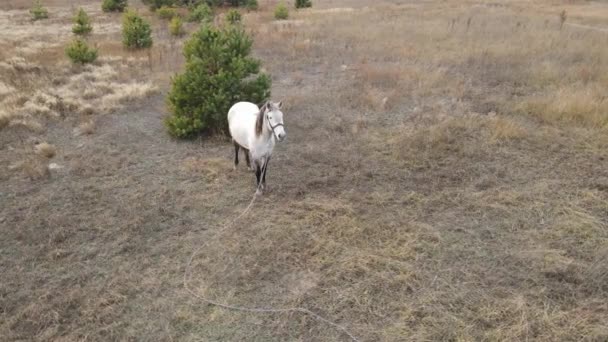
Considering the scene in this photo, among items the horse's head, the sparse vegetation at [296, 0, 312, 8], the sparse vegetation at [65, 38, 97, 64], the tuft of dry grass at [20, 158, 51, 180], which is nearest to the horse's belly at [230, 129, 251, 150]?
the horse's head

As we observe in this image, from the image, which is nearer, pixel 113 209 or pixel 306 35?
pixel 113 209

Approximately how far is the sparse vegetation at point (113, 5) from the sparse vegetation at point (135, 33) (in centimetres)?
1416

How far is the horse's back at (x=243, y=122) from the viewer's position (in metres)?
6.47

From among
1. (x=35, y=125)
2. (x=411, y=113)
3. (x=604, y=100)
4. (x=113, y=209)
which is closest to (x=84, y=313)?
(x=113, y=209)

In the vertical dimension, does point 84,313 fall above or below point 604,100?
below

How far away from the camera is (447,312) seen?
4.25 meters

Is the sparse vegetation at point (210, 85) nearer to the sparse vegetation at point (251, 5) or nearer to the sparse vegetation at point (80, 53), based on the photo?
the sparse vegetation at point (80, 53)

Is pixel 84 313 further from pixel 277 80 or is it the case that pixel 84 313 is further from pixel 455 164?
pixel 277 80

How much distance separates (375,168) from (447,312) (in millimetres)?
3526

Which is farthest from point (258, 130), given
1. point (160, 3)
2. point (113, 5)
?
point (113, 5)

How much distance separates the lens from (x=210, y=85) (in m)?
8.50

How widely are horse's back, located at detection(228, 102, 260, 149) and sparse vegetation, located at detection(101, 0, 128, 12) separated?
26865 millimetres

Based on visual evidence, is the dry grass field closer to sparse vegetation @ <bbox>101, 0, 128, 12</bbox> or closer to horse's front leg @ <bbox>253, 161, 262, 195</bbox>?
horse's front leg @ <bbox>253, 161, 262, 195</bbox>

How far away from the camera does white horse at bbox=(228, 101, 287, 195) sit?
5.45 m
